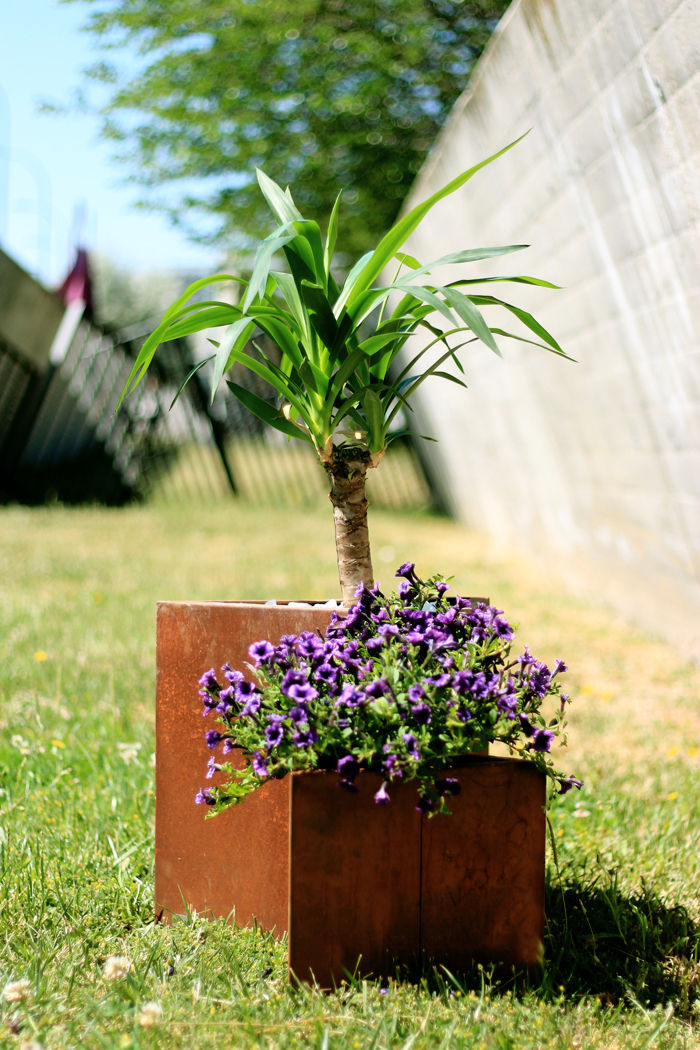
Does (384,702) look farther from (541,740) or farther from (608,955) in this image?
(608,955)

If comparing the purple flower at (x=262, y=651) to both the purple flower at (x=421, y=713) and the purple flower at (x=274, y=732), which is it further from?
the purple flower at (x=421, y=713)

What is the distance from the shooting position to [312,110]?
13883 mm

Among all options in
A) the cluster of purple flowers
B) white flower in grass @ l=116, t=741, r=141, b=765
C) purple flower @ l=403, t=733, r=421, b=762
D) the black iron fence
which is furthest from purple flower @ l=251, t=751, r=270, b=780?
the black iron fence

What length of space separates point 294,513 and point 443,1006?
→ 837 centimetres

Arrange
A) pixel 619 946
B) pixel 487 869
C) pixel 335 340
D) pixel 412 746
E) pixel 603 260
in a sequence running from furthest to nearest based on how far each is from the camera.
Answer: pixel 603 260, pixel 619 946, pixel 335 340, pixel 487 869, pixel 412 746

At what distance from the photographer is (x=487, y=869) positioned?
166 centimetres

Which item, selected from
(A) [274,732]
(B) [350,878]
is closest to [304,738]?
(A) [274,732]

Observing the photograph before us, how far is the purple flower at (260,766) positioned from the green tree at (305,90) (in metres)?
12.3

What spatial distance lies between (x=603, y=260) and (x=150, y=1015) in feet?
11.2

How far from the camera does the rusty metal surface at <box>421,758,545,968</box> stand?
1640 mm

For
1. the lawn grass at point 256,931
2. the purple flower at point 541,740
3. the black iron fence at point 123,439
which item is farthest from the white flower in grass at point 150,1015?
the black iron fence at point 123,439

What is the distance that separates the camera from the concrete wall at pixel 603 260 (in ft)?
10.2

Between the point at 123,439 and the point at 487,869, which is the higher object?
the point at 123,439

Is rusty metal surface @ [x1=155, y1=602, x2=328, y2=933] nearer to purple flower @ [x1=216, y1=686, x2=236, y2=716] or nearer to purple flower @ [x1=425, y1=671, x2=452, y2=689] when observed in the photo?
purple flower @ [x1=216, y1=686, x2=236, y2=716]
